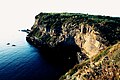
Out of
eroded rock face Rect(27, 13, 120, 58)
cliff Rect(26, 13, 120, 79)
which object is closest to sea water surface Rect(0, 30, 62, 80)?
cliff Rect(26, 13, 120, 79)

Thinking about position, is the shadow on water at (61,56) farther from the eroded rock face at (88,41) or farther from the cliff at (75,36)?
the eroded rock face at (88,41)

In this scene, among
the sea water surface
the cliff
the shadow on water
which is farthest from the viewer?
the shadow on water

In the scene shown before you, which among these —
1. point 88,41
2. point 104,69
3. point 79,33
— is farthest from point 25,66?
point 104,69

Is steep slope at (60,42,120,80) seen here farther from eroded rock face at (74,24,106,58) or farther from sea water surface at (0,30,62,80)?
eroded rock face at (74,24,106,58)

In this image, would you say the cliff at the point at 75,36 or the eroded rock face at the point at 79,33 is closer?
the eroded rock face at the point at 79,33

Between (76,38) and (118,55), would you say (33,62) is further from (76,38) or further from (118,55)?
(118,55)

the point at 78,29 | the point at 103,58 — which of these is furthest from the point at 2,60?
the point at 103,58

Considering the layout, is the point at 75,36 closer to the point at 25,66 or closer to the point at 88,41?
the point at 88,41

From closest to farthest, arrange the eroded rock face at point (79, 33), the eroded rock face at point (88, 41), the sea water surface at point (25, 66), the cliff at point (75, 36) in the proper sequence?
the sea water surface at point (25, 66)
the eroded rock face at point (88, 41)
the eroded rock face at point (79, 33)
the cliff at point (75, 36)

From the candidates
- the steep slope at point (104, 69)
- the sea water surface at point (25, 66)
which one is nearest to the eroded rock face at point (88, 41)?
the sea water surface at point (25, 66)
